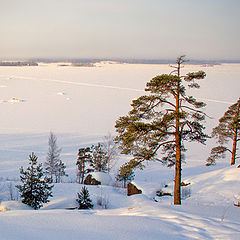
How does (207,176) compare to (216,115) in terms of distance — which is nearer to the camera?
(207,176)

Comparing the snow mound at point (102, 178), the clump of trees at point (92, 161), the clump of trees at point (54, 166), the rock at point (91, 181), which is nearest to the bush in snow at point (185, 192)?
the snow mound at point (102, 178)

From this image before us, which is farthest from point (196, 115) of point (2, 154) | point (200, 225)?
point (2, 154)

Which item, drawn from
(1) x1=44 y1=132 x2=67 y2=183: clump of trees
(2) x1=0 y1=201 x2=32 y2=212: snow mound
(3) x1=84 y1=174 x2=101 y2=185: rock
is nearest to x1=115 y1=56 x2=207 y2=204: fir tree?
(2) x1=0 y1=201 x2=32 y2=212: snow mound

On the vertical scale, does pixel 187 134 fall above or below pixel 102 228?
above

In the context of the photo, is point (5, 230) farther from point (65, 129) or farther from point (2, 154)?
point (65, 129)

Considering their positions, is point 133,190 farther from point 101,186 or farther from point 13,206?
point 13,206

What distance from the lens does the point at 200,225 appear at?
4910 mm

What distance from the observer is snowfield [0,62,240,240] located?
4195 mm

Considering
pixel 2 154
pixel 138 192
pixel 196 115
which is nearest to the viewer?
pixel 196 115

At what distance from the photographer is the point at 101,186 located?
14.9m

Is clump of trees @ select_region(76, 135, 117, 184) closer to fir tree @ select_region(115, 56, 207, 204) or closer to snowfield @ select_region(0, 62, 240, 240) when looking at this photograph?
snowfield @ select_region(0, 62, 240, 240)

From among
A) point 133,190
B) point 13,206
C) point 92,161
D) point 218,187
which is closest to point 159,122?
point 13,206

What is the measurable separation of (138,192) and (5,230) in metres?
12.3

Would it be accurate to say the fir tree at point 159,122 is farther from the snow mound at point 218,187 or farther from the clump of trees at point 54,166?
the clump of trees at point 54,166
